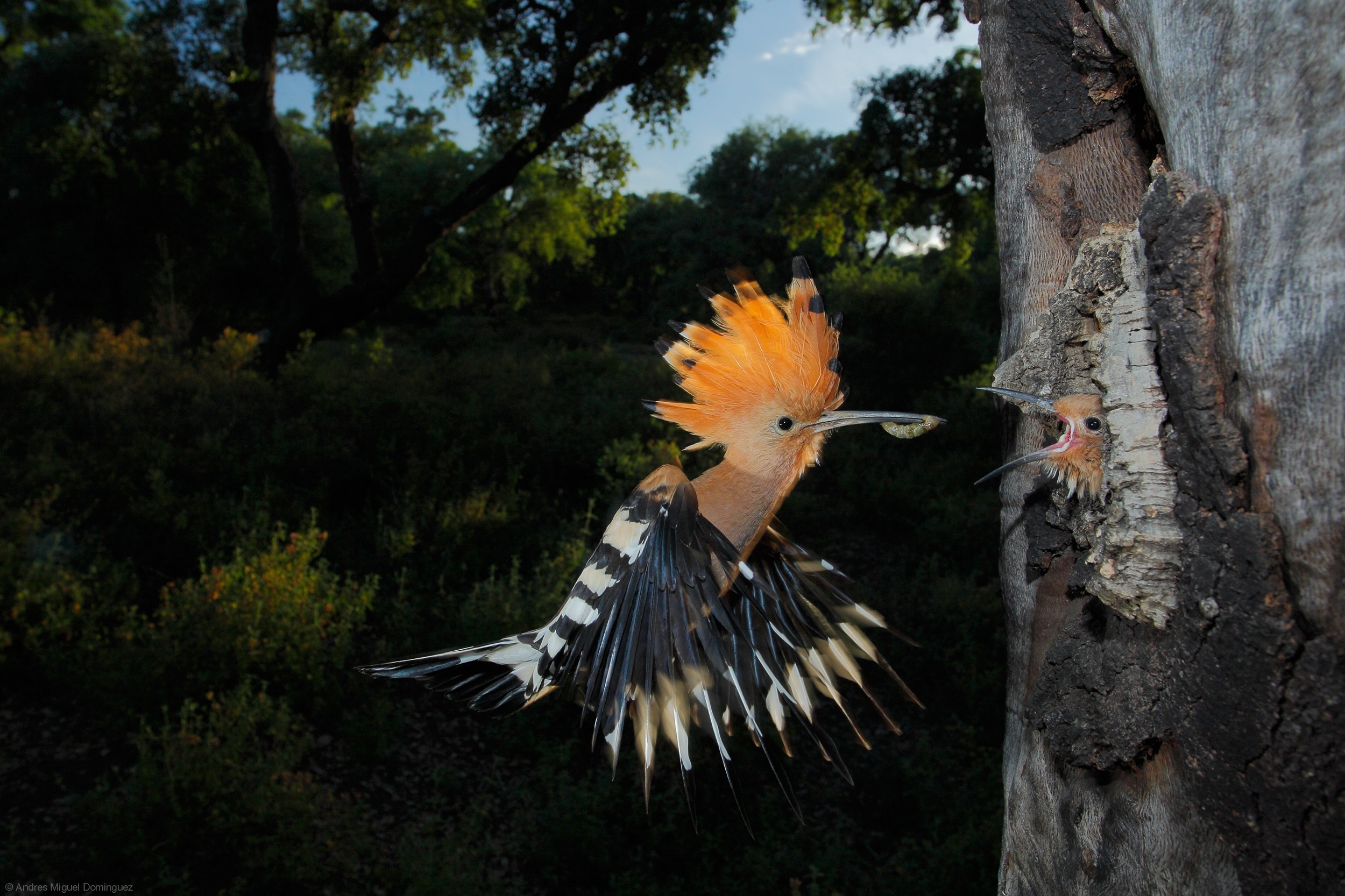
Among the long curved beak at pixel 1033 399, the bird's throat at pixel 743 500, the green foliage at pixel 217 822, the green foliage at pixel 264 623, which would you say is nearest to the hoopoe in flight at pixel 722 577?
the bird's throat at pixel 743 500

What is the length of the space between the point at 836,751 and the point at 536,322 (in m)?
24.7

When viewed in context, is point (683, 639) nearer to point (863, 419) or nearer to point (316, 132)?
point (863, 419)

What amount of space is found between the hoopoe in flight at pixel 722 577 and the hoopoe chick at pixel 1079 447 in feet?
0.70

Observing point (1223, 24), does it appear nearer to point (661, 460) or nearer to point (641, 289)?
point (661, 460)

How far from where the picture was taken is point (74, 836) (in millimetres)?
3502

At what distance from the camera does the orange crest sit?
1.62 metres

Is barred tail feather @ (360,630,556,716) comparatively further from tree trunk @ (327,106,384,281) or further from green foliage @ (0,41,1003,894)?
tree trunk @ (327,106,384,281)

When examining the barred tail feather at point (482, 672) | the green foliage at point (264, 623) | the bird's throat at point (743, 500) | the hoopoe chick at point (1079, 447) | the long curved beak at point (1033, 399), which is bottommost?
the green foliage at point (264, 623)

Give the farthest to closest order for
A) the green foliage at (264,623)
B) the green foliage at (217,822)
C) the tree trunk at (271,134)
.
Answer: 1. the tree trunk at (271,134)
2. the green foliage at (264,623)
3. the green foliage at (217,822)

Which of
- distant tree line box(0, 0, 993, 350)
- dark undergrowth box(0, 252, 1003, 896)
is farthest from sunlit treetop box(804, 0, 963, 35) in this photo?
dark undergrowth box(0, 252, 1003, 896)

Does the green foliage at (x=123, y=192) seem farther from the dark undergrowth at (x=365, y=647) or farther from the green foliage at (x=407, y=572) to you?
the dark undergrowth at (x=365, y=647)

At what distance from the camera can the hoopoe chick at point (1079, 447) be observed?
131 centimetres

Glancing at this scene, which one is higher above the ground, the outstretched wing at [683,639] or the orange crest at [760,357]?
the orange crest at [760,357]

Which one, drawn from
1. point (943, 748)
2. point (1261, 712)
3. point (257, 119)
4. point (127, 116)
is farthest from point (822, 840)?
point (127, 116)
